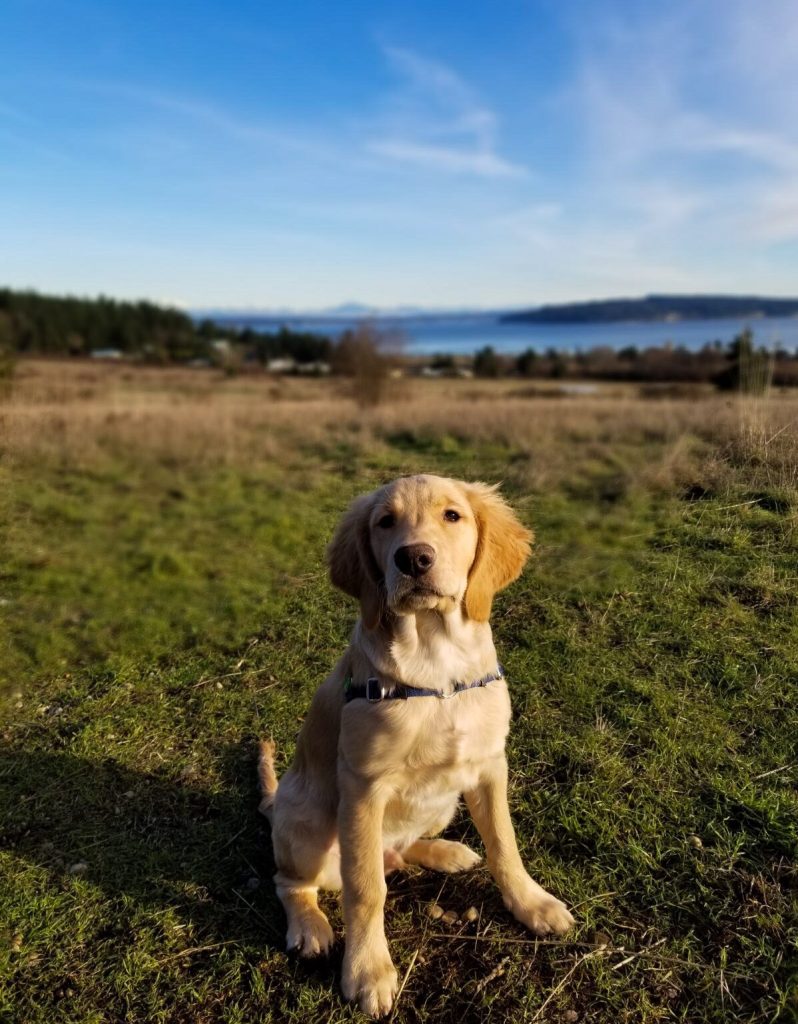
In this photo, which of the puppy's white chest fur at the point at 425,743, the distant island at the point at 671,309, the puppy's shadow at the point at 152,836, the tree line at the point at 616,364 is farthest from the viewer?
the distant island at the point at 671,309

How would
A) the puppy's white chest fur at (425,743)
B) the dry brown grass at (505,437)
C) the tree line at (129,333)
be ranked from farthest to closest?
1. the tree line at (129,333)
2. the dry brown grass at (505,437)
3. the puppy's white chest fur at (425,743)

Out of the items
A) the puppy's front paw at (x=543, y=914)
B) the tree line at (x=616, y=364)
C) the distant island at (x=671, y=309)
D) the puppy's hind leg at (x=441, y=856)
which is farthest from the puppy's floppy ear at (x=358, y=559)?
the distant island at (x=671, y=309)

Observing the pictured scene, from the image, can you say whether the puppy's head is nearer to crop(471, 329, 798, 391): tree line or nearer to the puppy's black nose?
the puppy's black nose

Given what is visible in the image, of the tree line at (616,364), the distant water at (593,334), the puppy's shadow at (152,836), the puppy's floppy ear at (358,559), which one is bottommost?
the puppy's shadow at (152,836)

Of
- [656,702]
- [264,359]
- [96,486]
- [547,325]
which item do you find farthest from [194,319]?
[547,325]

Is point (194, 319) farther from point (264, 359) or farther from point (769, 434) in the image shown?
point (769, 434)

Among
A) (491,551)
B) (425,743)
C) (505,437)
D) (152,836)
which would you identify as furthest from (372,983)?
(505,437)

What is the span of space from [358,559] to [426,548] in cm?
44

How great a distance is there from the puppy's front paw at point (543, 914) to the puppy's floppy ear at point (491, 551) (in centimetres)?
111

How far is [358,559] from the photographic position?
9.29ft

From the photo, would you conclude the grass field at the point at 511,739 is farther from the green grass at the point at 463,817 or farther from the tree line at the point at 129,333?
the tree line at the point at 129,333

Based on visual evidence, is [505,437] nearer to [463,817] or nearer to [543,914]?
[463,817]

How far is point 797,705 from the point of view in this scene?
344 centimetres

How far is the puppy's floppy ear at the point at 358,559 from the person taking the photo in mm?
2713
